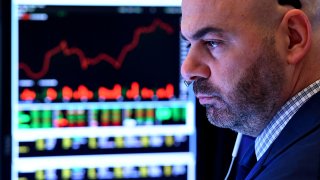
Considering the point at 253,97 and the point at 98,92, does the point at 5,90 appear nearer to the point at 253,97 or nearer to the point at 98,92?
the point at 98,92

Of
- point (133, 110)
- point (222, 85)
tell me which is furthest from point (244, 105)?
point (133, 110)

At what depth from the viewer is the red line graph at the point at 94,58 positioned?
1413mm

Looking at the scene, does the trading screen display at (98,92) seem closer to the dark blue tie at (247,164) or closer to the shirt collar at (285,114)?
the dark blue tie at (247,164)

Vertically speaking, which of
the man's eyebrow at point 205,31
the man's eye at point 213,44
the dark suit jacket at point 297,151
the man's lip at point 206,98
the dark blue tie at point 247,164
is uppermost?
the man's eyebrow at point 205,31

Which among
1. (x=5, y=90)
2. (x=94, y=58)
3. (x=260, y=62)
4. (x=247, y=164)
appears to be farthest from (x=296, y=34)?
(x=5, y=90)

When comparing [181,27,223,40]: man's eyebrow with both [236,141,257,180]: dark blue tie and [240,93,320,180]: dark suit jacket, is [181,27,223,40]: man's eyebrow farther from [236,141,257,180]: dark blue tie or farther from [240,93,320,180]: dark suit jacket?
[236,141,257,180]: dark blue tie

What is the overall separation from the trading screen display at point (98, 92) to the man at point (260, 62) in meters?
0.62

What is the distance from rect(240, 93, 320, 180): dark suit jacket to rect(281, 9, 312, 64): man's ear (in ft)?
0.23

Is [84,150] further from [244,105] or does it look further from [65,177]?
[244,105]

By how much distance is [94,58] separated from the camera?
1440 mm

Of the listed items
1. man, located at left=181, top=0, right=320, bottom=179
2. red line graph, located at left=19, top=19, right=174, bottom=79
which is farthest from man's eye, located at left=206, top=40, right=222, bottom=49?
red line graph, located at left=19, top=19, right=174, bottom=79

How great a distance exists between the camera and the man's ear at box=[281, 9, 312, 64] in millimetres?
795

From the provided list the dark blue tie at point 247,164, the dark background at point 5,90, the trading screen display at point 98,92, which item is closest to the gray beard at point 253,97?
the dark blue tie at point 247,164

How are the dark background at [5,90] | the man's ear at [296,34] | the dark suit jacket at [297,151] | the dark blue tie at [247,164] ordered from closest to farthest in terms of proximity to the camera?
the dark suit jacket at [297,151], the man's ear at [296,34], the dark blue tie at [247,164], the dark background at [5,90]
